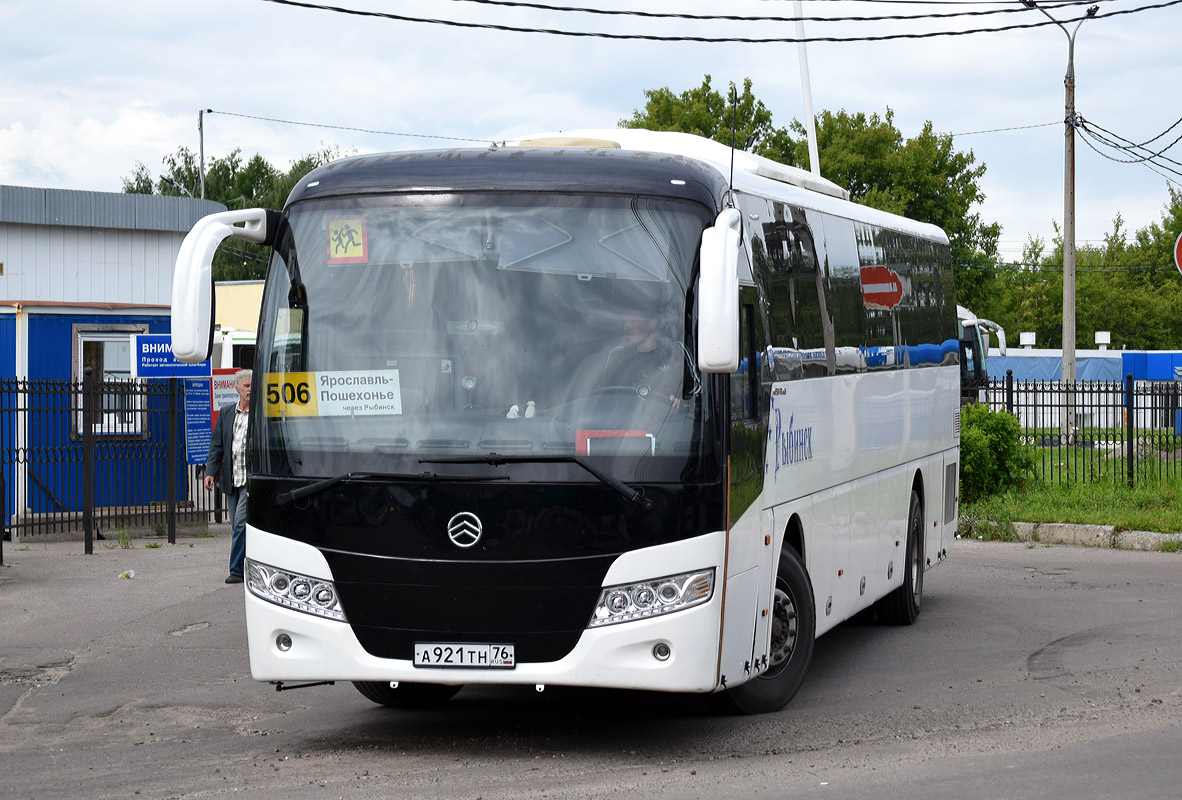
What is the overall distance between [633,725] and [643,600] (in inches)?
55.2

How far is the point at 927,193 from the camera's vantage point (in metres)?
59.2

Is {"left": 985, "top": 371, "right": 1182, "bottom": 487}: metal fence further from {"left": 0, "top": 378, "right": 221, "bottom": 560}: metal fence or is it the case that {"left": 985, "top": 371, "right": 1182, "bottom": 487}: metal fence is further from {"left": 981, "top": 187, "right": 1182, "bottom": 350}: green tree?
{"left": 981, "top": 187, "right": 1182, "bottom": 350}: green tree

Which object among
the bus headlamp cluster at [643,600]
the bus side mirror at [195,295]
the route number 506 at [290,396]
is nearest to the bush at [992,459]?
the bus headlamp cluster at [643,600]

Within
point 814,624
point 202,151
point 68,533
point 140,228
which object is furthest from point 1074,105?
point 202,151

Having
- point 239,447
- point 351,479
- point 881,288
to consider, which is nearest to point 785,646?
point 351,479

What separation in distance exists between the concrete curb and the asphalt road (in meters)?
4.70

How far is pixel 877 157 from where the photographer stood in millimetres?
59781

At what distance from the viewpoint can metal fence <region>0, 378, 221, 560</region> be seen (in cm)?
1739

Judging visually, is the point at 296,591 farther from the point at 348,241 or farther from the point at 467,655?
the point at 348,241

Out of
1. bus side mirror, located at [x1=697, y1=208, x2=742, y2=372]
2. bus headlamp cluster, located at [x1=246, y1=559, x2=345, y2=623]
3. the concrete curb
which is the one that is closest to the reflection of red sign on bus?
bus side mirror, located at [x1=697, y1=208, x2=742, y2=372]

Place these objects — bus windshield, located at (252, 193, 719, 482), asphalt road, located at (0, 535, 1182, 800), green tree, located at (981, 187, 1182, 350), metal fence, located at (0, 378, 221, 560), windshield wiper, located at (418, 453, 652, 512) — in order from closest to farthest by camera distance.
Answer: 1. asphalt road, located at (0, 535, 1182, 800)
2. windshield wiper, located at (418, 453, 652, 512)
3. bus windshield, located at (252, 193, 719, 482)
4. metal fence, located at (0, 378, 221, 560)
5. green tree, located at (981, 187, 1182, 350)

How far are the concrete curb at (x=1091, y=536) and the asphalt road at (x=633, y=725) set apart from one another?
470 centimetres

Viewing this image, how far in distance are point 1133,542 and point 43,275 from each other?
13.7 meters

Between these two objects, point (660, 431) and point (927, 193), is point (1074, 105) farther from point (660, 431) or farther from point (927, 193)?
point (660, 431)
